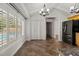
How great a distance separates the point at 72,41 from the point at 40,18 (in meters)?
4.06

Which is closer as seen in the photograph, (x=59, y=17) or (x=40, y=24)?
(x=59, y=17)

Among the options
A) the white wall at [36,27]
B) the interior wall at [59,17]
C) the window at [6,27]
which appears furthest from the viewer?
the white wall at [36,27]

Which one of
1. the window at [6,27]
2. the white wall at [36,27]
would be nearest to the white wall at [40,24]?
the white wall at [36,27]

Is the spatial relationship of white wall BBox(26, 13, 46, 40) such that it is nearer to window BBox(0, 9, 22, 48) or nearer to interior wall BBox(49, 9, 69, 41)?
interior wall BBox(49, 9, 69, 41)

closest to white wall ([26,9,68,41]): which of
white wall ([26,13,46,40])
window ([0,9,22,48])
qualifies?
white wall ([26,13,46,40])

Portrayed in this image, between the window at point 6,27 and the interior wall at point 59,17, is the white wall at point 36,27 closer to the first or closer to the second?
the interior wall at point 59,17

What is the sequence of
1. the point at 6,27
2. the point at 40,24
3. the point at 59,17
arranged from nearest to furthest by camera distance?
the point at 6,27
the point at 59,17
the point at 40,24

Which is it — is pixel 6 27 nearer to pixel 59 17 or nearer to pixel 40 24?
pixel 40 24

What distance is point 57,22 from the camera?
10.5 metres

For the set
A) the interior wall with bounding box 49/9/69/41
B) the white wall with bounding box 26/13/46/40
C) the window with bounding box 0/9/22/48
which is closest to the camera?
the window with bounding box 0/9/22/48

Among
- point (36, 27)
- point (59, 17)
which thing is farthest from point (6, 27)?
point (59, 17)

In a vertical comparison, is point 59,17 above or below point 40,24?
above

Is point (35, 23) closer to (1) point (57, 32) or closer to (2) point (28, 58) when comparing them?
(1) point (57, 32)

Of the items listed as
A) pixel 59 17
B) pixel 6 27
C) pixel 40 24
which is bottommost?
pixel 6 27
